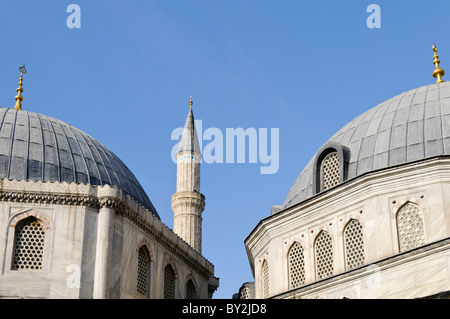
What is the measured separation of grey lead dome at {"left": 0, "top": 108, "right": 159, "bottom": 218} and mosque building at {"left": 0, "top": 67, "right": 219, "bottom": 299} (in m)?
0.02

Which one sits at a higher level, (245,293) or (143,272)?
(245,293)

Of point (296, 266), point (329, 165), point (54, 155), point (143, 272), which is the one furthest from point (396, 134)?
point (54, 155)

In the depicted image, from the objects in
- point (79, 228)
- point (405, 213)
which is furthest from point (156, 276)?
point (405, 213)

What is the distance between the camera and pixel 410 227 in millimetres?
16031

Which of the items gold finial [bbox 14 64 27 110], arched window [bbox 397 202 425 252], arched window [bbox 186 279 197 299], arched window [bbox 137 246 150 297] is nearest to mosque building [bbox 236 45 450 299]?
arched window [bbox 397 202 425 252]

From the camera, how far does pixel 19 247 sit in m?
16.0

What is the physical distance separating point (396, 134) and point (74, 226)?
7716 mm

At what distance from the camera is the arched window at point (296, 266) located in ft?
58.2

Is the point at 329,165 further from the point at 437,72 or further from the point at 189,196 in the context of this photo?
the point at 189,196

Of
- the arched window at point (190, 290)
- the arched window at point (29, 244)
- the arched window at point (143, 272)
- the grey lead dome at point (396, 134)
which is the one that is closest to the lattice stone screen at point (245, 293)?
the arched window at point (190, 290)

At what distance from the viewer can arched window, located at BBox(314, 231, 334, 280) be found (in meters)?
17.1
